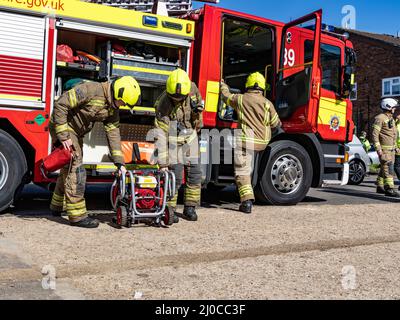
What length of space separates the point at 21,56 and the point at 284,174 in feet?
12.8

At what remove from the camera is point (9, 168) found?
219 inches

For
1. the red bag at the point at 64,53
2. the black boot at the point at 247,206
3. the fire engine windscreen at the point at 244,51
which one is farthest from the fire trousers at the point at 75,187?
the fire engine windscreen at the point at 244,51

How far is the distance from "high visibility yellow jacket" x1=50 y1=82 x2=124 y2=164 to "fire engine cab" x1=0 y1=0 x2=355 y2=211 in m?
0.68

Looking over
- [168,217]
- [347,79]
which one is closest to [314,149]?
[347,79]

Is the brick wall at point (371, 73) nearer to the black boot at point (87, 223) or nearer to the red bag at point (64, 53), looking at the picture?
the red bag at point (64, 53)

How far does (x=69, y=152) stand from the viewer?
16.5ft

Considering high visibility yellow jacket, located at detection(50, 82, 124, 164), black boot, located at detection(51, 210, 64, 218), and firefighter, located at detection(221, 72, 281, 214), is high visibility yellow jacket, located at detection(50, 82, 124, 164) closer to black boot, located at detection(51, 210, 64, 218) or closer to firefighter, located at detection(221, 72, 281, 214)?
black boot, located at detection(51, 210, 64, 218)

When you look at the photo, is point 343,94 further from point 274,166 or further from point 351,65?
point 274,166

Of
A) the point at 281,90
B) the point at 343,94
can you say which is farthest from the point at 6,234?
the point at 343,94

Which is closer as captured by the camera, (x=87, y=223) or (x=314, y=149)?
(x=87, y=223)

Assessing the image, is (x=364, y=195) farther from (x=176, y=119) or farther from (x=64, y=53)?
(x=64, y=53)

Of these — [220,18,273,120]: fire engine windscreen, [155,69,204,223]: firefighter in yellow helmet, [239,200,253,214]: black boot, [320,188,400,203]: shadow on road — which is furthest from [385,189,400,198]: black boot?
[155,69,204,223]: firefighter in yellow helmet

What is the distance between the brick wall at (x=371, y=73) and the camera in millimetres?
25266

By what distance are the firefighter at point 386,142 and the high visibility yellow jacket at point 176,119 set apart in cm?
457
